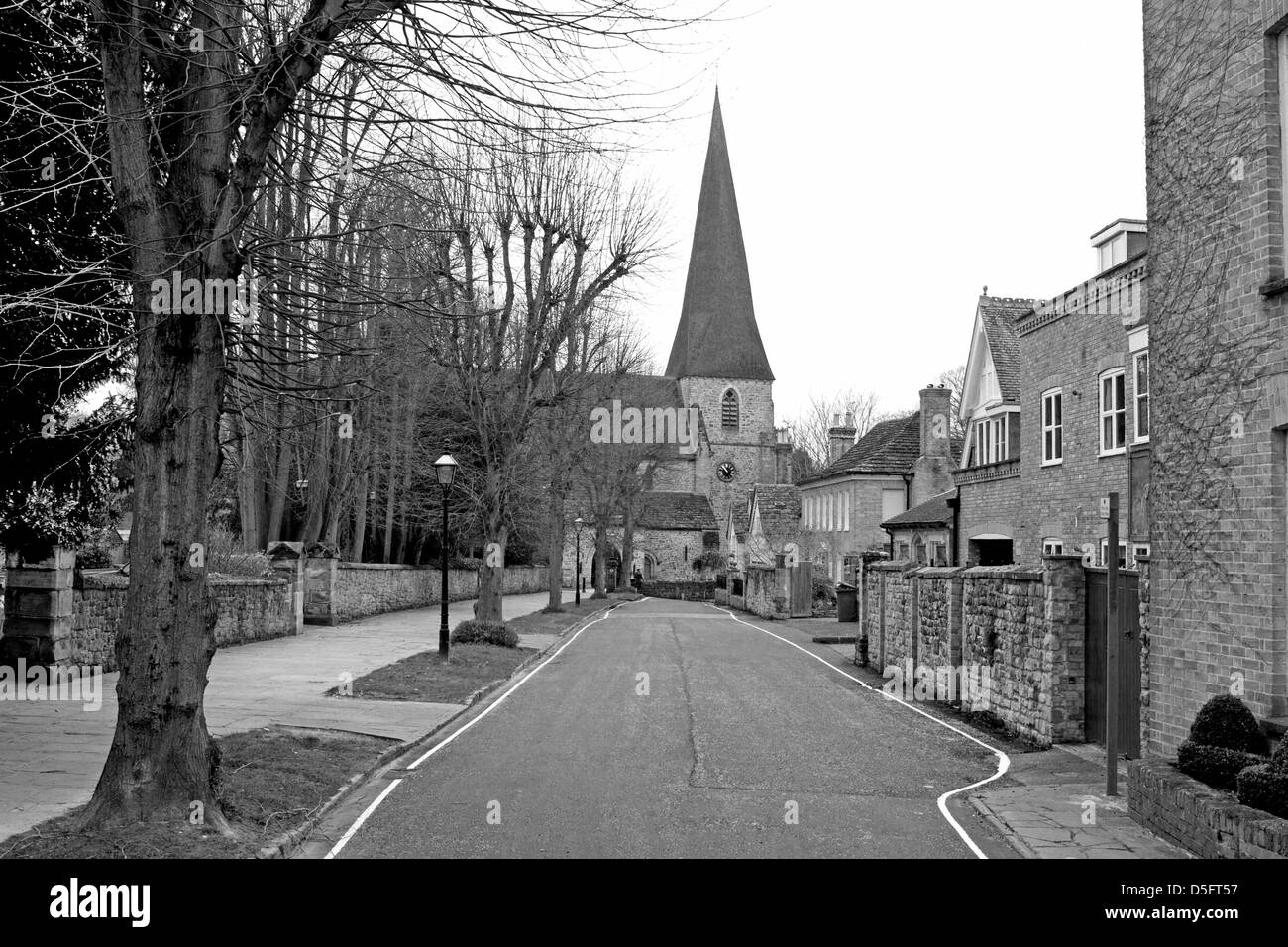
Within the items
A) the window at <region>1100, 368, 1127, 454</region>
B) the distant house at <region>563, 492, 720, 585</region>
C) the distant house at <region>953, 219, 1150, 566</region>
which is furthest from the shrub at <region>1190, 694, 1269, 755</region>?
the distant house at <region>563, 492, 720, 585</region>

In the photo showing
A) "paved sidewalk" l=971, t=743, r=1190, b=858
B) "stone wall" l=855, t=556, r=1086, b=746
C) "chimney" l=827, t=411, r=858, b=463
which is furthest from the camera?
"chimney" l=827, t=411, r=858, b=463

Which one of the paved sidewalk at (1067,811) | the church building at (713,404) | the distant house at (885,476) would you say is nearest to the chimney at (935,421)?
the distant house at (885,476)

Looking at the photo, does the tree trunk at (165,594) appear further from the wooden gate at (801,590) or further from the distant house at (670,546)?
the distant house at (670,546)

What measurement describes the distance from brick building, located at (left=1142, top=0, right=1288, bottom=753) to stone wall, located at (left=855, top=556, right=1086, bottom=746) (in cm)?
207

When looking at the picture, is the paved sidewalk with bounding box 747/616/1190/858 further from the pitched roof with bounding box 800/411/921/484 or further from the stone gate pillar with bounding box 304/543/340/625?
the pitched roof with bounding box 800/411/921/484

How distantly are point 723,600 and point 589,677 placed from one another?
133ft

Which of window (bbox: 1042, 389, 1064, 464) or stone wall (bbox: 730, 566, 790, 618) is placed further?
stone wall (bbox: 730, 566, 790, 618)

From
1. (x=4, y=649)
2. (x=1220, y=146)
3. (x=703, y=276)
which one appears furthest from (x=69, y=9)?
(x=703, y=276)

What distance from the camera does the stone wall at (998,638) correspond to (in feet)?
39.4

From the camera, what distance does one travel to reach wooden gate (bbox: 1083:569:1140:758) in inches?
430

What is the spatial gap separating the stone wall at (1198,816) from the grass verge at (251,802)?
609 cm

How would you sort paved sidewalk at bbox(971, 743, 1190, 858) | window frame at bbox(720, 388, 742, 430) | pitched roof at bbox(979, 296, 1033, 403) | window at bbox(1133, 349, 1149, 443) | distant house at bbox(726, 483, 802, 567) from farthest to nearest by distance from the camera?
window frame at bbox(720, 388, 742, 430), distant house at bbox(726, 483, 802, 567), pitched roof at bbox(979, 296, 1033, 403), window at bbox(1133, 349, 1149, 443), paved sidewalk at bbox(971, 743, 1190, 858)

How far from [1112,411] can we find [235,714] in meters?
17.9

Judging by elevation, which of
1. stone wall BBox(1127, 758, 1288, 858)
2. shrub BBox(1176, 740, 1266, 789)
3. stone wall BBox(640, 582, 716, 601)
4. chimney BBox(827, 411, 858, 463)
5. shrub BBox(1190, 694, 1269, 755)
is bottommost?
stone wall BBox(640, 582, 716, 601)
